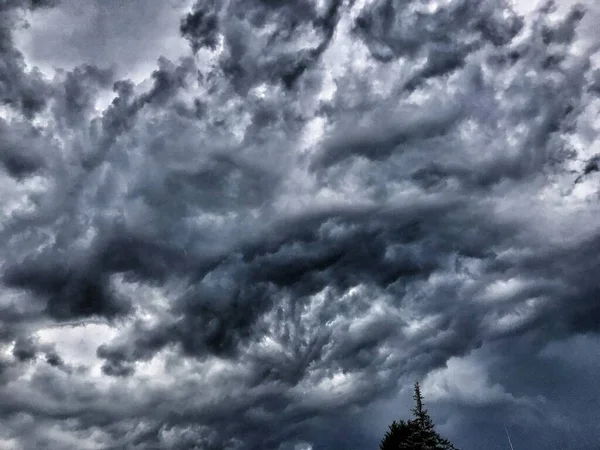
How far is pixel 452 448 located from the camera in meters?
64.0

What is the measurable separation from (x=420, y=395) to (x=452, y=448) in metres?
8.68

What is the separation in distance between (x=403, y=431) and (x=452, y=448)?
20526 mm

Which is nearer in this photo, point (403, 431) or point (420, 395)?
point (420, 395)

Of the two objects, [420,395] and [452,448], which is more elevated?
[420,395]

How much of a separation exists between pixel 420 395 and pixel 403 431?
25.1 meters

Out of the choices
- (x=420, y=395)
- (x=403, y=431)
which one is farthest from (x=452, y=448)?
(x=403, y=431)

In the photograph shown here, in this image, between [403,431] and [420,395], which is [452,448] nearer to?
[420,395]

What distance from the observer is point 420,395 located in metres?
62.3

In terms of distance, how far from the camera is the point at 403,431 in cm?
8356

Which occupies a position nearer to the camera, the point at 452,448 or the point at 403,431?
the point at 452,448
